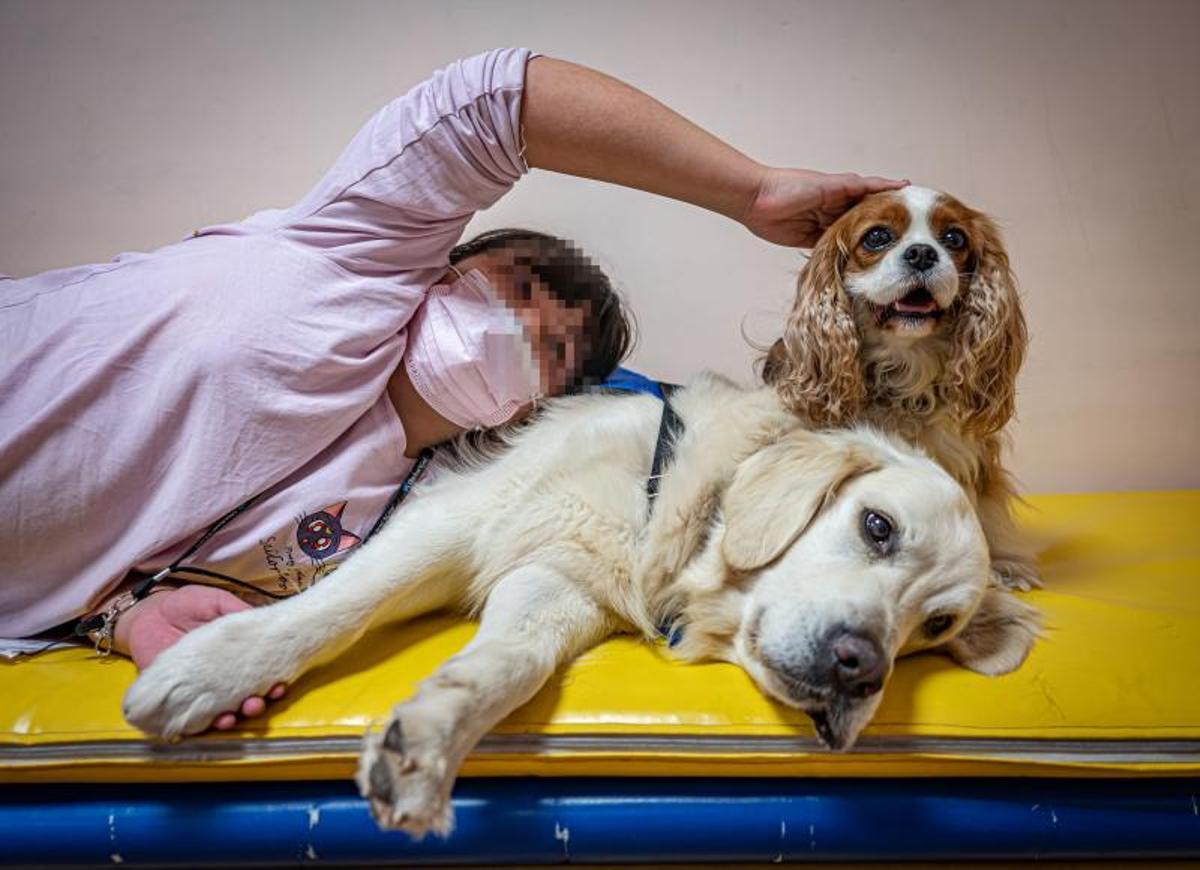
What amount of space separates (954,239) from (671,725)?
0.94 m

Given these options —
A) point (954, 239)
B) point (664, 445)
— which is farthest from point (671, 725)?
point (954, 239)

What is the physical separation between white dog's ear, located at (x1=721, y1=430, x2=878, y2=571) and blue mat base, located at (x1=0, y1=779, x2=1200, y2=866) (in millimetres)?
318

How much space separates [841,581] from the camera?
1086mm

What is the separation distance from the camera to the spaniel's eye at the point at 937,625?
1.16m

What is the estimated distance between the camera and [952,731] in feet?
3.48

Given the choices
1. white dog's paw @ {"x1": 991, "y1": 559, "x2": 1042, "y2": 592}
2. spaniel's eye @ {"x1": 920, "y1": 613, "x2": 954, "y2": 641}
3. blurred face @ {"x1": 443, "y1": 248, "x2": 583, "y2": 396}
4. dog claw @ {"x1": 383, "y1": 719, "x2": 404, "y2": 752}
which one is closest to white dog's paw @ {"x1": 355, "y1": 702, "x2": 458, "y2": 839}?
dog claw @ {"x1": 383, "y1": 719, "x2": 404, "y2": 752}

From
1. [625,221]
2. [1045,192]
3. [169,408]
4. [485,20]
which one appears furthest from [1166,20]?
[169,408]

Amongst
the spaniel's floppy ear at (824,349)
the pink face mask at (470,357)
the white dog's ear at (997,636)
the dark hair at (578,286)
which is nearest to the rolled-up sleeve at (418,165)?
the pink face mask at (470,357)

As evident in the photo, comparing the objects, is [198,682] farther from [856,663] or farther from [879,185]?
[879,185]

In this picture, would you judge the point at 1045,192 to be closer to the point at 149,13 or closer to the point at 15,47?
the point at 149,13

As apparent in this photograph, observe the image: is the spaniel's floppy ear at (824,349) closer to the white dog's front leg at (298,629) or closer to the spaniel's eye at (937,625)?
the spaniel's eye at (937,625)

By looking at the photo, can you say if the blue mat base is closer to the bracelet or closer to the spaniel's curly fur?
the bracelet

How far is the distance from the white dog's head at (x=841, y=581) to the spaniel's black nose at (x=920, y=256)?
1.02 feet

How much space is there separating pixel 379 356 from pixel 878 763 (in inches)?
39.6
